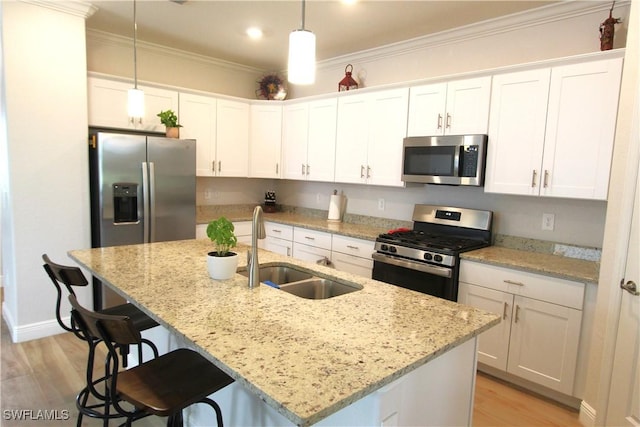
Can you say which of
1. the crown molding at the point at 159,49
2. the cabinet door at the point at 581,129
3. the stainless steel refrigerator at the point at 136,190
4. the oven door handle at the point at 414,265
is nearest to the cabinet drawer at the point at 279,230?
the stainless steel refrigerator at the point at 136,190

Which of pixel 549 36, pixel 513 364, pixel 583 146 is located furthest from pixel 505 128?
A: pixel 513 364

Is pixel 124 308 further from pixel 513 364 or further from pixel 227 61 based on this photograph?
pixel 227 61

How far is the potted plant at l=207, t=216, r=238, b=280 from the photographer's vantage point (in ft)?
5.92

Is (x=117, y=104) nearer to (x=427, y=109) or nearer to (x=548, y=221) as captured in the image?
(x=427, y=109)

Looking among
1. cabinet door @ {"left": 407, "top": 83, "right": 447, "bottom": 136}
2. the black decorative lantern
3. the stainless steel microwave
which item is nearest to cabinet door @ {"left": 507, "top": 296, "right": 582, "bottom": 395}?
the stainless steel microwave

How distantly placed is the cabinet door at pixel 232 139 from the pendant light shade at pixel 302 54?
9.54 ft

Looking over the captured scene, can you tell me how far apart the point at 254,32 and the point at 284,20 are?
0.45 m

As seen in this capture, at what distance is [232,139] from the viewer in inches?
176

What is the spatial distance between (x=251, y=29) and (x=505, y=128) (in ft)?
7.72

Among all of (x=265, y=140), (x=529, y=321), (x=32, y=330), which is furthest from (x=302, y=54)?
(x=32, y=330)

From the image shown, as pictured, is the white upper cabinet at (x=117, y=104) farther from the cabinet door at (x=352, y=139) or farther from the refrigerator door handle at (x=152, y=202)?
the cabinet door at (x=352, y=139)

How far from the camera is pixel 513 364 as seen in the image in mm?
2627

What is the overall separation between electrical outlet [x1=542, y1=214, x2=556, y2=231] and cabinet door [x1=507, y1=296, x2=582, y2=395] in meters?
0.70

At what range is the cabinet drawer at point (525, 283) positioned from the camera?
7.77 feet
